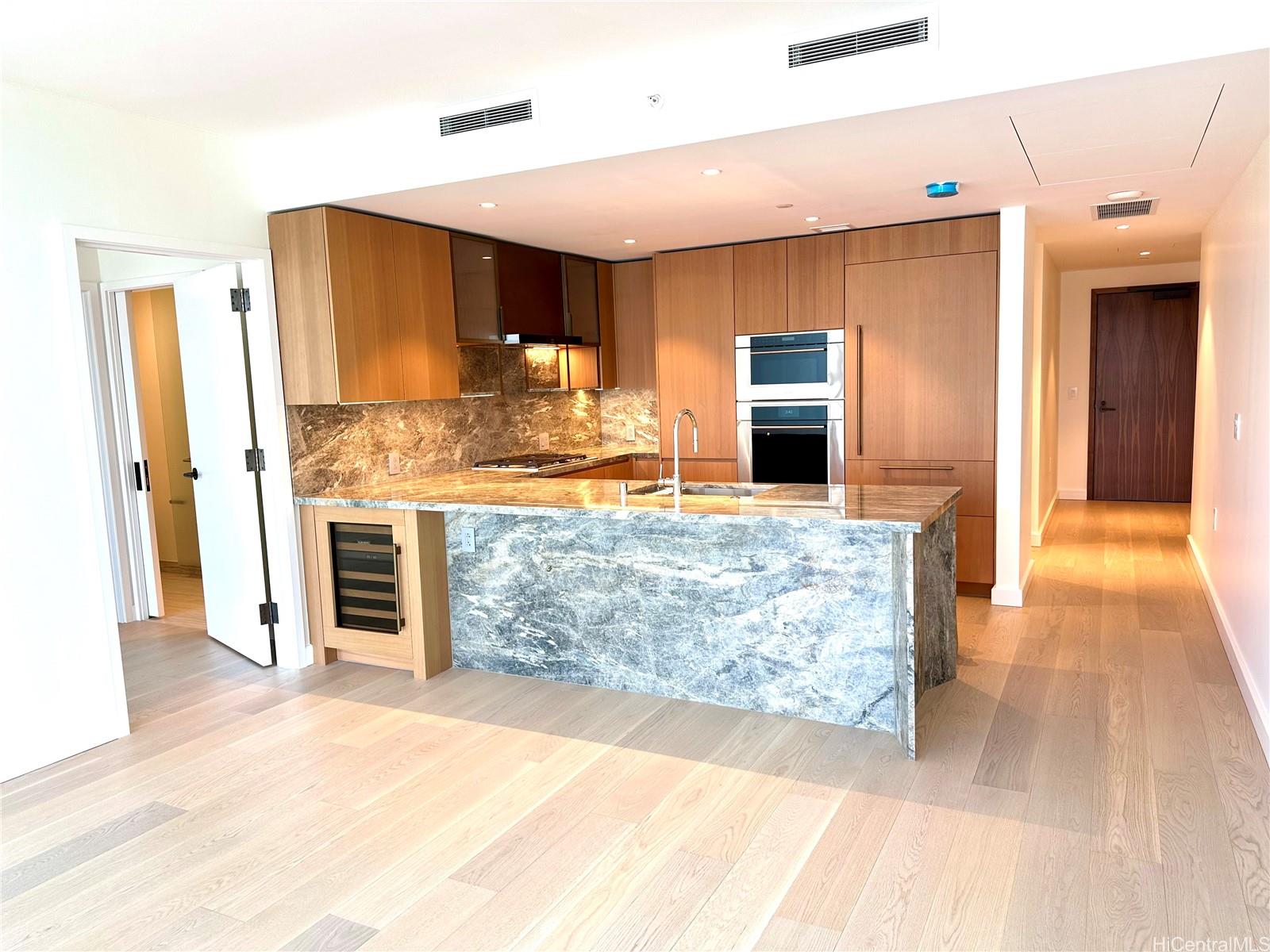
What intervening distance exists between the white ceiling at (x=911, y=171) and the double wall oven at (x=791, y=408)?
71 centimetres

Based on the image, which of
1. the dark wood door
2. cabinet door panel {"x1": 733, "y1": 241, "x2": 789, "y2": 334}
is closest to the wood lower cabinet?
cabinet door panel {"x1": 733, "y1": 241, "x2": 789, "y2": 334}

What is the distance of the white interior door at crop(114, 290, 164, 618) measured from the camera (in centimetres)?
527

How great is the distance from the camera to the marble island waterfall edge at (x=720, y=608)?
3396 mm

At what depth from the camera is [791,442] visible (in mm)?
5652

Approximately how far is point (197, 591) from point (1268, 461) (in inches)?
238

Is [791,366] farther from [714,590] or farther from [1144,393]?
[1144,393]

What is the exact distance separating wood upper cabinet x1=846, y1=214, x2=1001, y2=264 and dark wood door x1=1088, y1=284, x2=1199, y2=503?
4.47m

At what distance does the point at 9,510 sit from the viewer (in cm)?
326

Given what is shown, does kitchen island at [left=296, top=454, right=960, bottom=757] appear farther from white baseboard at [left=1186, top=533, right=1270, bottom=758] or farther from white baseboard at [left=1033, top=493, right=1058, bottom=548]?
white baseboard at [left=1033, top=493, right=1058, bottom=548]

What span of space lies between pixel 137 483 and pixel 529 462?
2366 mm

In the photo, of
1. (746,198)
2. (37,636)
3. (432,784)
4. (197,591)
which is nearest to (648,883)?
(432,784)

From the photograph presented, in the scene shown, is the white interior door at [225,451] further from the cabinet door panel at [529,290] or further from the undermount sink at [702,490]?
the undermount sink at [702,490]

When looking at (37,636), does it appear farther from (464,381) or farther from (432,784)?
(464,381)

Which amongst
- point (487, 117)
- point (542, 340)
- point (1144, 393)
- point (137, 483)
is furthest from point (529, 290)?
point (1144, 393)
